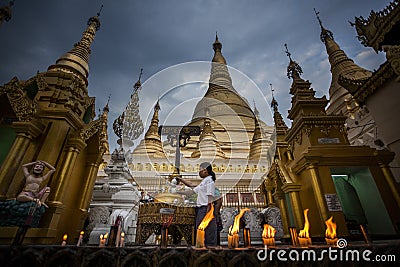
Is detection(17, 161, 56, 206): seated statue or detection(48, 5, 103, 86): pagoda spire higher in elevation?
detection(48, 5, 103, 86): pagoda spire

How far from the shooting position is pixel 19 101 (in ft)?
15.2

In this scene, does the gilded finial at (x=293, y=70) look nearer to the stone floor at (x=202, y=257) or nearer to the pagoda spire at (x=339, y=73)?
the pagoda spire at (x=339, y=73)

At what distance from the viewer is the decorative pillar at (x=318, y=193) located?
5002 mm

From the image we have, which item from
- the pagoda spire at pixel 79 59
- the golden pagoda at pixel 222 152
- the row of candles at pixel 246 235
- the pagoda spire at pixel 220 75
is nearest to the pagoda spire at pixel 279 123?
the golden pagoda at pixel 222 152

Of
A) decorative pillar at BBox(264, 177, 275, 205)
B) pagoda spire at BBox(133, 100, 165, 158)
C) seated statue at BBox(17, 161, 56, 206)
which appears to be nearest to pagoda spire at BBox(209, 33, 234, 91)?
pagoda spire at BBox(133, 100, 165, 158)

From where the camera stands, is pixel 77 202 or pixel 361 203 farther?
pixel 361 203

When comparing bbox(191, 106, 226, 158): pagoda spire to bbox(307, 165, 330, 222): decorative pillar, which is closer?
bbox(307, 165, 330, 222): decorative pillar

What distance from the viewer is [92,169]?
20.4 ft

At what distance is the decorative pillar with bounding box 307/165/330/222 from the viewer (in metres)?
5.00

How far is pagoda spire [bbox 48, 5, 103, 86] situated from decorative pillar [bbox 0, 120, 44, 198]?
3317 millimetres

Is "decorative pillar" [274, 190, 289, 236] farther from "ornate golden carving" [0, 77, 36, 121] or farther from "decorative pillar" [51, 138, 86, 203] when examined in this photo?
"ornate golden carving" [0, 77, 36, 121]

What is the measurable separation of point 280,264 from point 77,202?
5623mm

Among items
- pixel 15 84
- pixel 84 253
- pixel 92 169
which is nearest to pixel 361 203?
pixel 84 253

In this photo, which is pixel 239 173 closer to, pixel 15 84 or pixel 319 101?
pixel 319 101
